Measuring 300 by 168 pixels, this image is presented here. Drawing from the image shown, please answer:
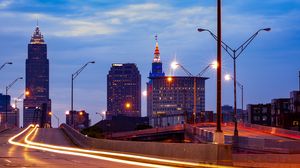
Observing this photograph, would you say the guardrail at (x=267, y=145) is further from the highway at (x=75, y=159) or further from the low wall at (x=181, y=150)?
the highway at (x=75, y=159)

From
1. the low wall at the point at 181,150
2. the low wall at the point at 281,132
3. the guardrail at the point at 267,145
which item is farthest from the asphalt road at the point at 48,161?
the low wall at the point at 281,132

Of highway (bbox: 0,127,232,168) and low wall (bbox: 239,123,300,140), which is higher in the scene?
low wall (bbox: 239,123,300,140)

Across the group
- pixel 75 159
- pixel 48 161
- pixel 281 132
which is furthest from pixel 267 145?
pixel 281 132

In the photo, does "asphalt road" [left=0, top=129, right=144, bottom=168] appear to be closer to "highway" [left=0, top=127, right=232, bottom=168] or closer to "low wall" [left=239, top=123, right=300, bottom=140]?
"highway" [left=0, top=127, right=232, bottom=168]

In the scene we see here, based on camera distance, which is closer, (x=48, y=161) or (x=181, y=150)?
(x=48, y=161)

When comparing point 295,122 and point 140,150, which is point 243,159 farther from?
point 295,122

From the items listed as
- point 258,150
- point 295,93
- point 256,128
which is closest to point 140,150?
point 258,150

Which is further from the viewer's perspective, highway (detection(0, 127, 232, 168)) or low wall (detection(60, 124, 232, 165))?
highway (detection(0, 127, 232, 168))

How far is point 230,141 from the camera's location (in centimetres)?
7156

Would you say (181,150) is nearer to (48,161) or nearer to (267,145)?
(48,161)

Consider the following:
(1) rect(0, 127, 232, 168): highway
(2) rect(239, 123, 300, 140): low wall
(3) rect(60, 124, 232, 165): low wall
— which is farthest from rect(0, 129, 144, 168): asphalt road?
(2) rect(239, 123, 300, 140): low wall

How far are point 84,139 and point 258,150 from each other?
14.8m

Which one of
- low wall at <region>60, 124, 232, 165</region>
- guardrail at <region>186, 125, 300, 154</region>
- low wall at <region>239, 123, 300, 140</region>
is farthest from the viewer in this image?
low wall at <region>239, 123, 300, 140</region>

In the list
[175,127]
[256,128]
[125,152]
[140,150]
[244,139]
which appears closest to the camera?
[140,150]
